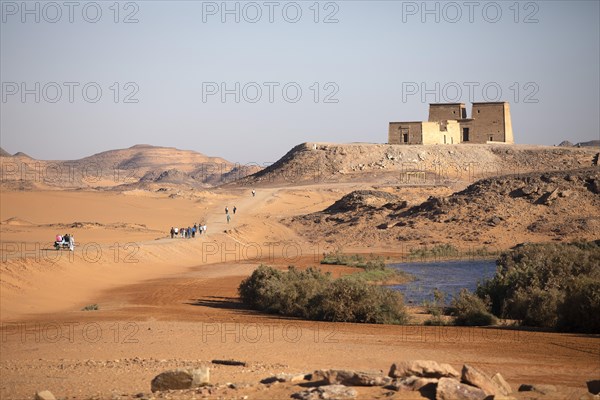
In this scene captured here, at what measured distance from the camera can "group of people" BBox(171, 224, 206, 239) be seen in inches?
1783

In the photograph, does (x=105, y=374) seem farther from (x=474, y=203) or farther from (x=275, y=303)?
(x=474, y=203)

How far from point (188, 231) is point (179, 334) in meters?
28.5

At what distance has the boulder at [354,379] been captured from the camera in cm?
993

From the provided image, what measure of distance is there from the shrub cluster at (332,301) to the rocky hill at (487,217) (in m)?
25.1

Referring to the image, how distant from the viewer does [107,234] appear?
A: 45.9 metres

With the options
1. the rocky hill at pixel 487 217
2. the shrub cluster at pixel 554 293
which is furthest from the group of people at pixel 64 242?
the rocky hill at pixel 487 217

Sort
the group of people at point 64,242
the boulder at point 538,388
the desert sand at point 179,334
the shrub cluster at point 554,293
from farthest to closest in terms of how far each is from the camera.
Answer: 1. the group of people at point 64,242
2. the shrub cluster at point 554,293
3. the desert sand at point 179,334
4. the boulder at point 538,388

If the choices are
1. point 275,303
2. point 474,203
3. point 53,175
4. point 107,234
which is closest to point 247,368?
point 275,303

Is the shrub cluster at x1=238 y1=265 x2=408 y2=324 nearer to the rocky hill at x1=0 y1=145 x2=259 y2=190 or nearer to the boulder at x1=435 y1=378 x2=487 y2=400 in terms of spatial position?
the boulder at x1=435 y1=378 x2=487 y2=400

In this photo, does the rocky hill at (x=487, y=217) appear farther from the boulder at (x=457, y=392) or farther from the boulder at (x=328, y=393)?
the boulder at (x=457, y=392)

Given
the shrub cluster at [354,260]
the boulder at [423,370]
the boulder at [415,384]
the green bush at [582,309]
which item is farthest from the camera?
the shrub cluster at [354,260]

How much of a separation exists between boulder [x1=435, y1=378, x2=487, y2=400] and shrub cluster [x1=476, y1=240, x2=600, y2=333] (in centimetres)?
801

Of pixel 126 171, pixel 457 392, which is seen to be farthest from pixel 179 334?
pixel 126 171

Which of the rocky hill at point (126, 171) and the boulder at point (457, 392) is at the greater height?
the rocky hill at point (126, 171)
